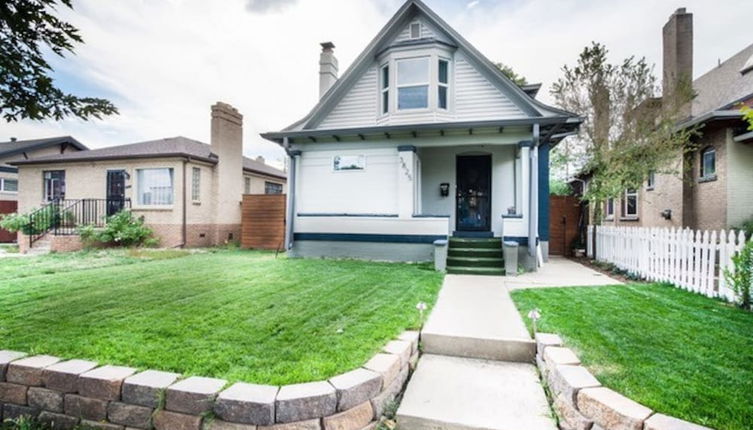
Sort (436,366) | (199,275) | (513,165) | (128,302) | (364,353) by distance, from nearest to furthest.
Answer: (364,353) → (436,366) → (128,302) → (199,275) → (513,165)

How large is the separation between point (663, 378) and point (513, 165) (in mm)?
8210

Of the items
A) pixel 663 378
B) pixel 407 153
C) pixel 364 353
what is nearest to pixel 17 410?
pixel 364 353

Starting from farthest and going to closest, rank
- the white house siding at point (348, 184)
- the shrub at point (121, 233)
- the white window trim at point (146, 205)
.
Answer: the white window trim at point (146, 205), the shrub at point (121, 233), the white house siding at point (348, 184)

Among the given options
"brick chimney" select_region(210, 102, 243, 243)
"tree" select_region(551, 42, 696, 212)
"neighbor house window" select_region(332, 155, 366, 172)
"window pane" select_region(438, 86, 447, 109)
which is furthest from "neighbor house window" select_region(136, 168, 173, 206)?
"tree" select_region(551, 42, 696, 212)

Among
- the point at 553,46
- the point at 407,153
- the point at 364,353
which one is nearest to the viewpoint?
the point at 364,353

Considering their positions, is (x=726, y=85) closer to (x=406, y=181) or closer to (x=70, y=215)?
(x=406, y=181)

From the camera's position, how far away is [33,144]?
20.8 meters

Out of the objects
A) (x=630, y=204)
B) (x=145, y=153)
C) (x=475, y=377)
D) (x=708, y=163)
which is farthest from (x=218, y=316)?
(x=630, y=204)

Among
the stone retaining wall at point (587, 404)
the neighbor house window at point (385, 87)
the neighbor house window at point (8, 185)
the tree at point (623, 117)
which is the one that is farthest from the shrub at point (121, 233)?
the tree at point (623, 117)

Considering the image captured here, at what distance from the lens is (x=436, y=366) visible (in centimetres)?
333

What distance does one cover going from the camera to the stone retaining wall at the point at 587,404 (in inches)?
77.1

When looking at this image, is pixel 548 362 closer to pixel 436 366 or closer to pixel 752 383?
pixel 436 366

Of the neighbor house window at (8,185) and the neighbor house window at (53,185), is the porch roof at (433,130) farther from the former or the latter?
the neighbor house window at (8,185)

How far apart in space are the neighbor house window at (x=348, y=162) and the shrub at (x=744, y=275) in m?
7.66
